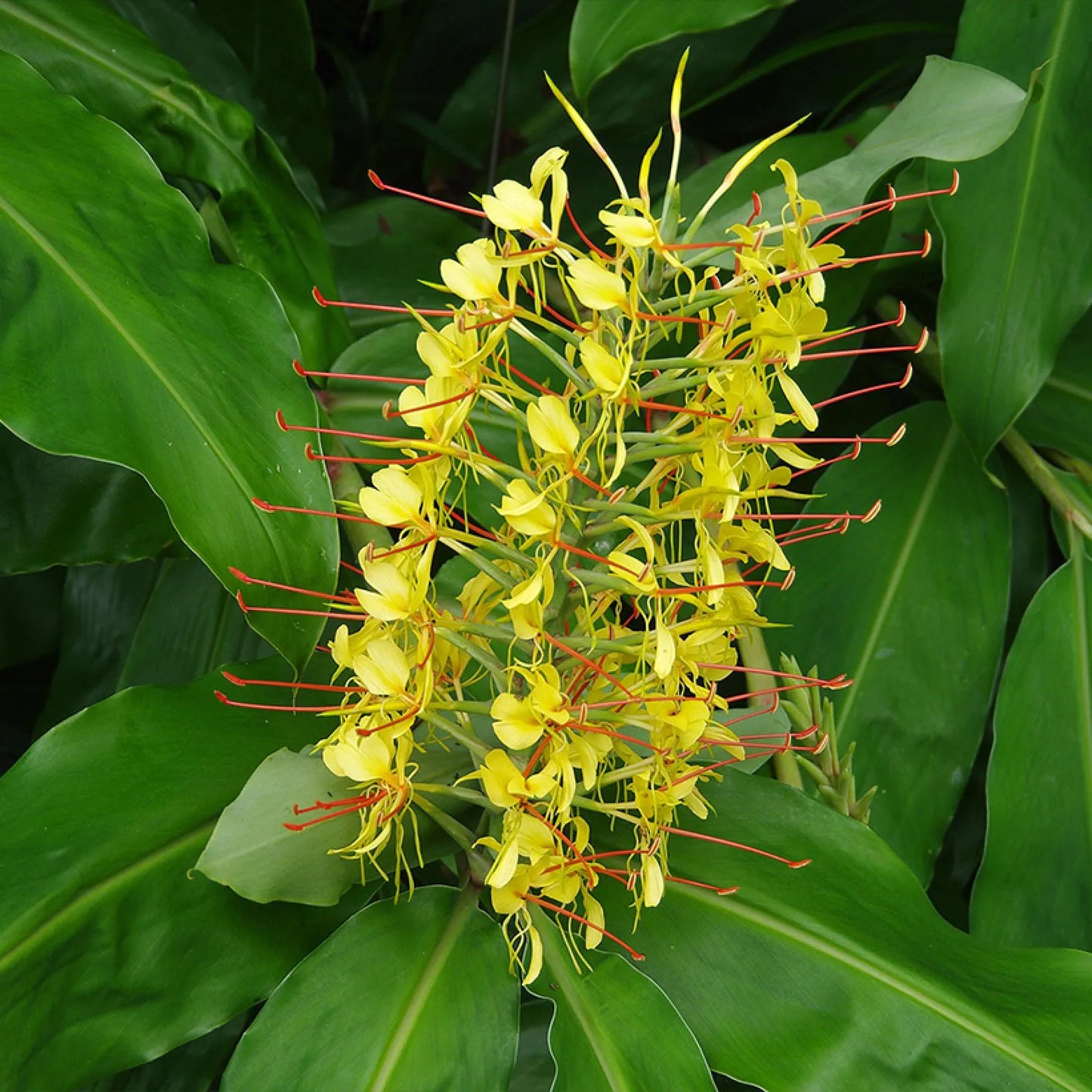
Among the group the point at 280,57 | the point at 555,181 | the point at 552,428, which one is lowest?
the point at 552,428

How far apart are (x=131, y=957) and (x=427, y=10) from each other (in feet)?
3.74

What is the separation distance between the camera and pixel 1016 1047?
1.98 feet

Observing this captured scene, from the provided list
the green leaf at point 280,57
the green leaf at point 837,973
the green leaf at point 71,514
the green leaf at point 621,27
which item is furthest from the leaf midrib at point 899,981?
the green leaf at point 280,57

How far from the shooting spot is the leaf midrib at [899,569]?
3.06 feet

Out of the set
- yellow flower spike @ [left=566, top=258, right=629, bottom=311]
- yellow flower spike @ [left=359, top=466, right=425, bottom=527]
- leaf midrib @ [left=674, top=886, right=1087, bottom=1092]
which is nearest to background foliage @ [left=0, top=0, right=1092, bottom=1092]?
leaf midrib @ [left=674, top=886, right=1087, bottom=1092]

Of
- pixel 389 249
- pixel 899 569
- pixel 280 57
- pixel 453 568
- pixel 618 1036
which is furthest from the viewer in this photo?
pixel 280 57

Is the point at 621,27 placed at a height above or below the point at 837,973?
above

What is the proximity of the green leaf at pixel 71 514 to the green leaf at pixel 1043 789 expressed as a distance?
0.65 metres

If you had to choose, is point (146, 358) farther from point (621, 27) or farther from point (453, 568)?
point (621, 27)

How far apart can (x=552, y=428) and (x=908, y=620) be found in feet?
1.87

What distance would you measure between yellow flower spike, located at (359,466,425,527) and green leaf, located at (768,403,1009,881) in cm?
50

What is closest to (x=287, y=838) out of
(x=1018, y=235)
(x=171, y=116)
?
(x=171, y=116)

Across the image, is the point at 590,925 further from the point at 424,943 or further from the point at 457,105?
the point at 457,105

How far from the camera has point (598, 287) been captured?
49 cm
